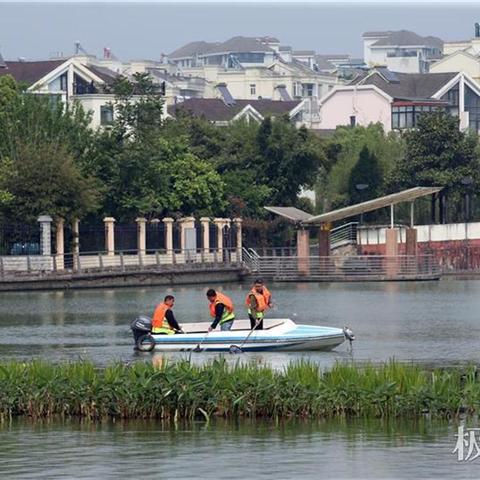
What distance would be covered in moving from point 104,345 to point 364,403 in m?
17.4

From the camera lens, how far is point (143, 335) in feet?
133

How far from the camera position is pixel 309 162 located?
8662 cm

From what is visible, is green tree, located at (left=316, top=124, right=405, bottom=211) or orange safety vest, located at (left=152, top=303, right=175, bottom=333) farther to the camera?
green tree, located at (left=316, top=124, right=405, bottom=211)

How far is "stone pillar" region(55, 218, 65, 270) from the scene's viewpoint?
71562mm

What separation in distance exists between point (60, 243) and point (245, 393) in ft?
147

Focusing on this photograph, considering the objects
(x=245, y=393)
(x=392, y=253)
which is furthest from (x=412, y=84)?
(x=245, y=393)

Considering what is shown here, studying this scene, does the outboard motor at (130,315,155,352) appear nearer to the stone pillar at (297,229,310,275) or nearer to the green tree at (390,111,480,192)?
the stone pillar at (297,229,310,275)

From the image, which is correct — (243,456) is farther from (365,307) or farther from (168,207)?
(168,207)

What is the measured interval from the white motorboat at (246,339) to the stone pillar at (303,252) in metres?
36.1

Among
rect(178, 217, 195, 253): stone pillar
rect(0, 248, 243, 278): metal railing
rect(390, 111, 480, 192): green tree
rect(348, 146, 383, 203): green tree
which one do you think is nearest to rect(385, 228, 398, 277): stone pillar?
rect(0, 248, 243, 278): metal railing

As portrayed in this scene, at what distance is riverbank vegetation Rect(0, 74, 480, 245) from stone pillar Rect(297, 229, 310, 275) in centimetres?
575

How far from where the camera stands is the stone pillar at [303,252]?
7725 cm

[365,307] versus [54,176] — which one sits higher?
[54,176]

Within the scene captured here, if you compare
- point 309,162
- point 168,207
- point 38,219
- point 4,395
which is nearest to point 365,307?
point 38,219
